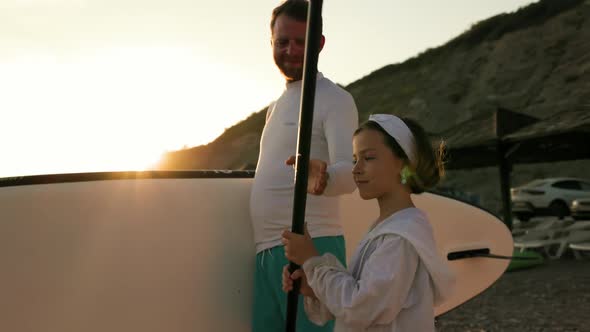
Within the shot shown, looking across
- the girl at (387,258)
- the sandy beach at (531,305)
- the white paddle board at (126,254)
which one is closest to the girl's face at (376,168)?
the girl at (387,258)

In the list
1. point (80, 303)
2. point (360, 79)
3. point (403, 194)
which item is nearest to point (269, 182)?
point (403, 194)

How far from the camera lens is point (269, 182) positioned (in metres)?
2.30

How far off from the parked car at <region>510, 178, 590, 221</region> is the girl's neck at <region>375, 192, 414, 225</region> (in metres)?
18.9

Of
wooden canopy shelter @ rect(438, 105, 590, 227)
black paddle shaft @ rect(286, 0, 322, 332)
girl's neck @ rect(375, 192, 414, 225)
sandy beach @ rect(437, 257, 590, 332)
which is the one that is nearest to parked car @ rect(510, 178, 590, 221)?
wooden canopy shelter @ rect(438, 105, 590, 227)

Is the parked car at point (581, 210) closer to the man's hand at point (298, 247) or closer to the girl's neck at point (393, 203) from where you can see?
the girl's neck at point (393, 203)

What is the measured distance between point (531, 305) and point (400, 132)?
20.0 ft

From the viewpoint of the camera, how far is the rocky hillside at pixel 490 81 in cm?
3478

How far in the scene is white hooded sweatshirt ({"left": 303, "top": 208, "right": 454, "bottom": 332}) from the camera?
5.30 feet

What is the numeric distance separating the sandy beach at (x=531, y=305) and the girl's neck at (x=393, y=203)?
4.67m

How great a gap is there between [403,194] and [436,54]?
160ft

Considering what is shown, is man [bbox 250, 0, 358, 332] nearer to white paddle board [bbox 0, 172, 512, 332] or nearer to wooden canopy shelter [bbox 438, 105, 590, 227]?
white paddle board [bbox 0, 172, 512, 332]

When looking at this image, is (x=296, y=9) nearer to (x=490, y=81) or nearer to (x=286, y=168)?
(x=286, y=168)

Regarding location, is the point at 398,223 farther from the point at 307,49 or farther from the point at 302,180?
the point at 307,49

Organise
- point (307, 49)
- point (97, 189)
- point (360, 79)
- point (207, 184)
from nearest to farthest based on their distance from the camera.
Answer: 1. point (307, 49)
2. point (97, 189)
3. point (207, 184)
4. point (360, 79)
